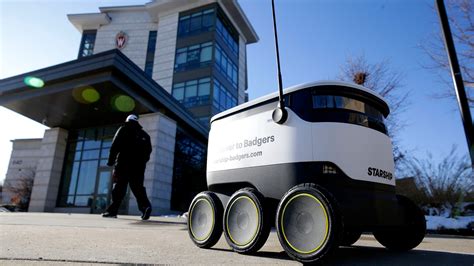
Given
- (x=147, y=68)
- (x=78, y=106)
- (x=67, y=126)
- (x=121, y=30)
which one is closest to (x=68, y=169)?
(x=67, y=126)

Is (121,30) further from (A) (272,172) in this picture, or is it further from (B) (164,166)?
(A) (272,172)

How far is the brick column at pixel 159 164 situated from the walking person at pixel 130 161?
7298mm

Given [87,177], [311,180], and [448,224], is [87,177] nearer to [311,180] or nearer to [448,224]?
[448,224]

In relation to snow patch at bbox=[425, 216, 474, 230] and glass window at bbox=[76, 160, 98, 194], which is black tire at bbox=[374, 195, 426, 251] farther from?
glass window at bbox=[76, 160, 98, 194]

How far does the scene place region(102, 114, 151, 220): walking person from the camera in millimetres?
5820

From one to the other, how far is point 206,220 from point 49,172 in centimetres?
1648

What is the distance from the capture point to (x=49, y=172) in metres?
15.9

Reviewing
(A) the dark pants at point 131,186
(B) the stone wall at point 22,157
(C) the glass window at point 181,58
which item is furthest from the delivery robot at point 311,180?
(B) the stone wall at point 22,157

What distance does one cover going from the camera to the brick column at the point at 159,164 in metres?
13.2

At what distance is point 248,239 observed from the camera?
2.31 metres

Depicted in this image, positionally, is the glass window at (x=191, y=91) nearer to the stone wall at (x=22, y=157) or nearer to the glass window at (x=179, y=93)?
the glass window at (x=179, y=93)

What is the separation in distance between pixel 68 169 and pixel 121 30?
21.7m

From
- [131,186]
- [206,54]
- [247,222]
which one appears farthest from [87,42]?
[247,222]

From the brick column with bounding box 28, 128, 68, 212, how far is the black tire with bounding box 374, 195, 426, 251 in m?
17.2
